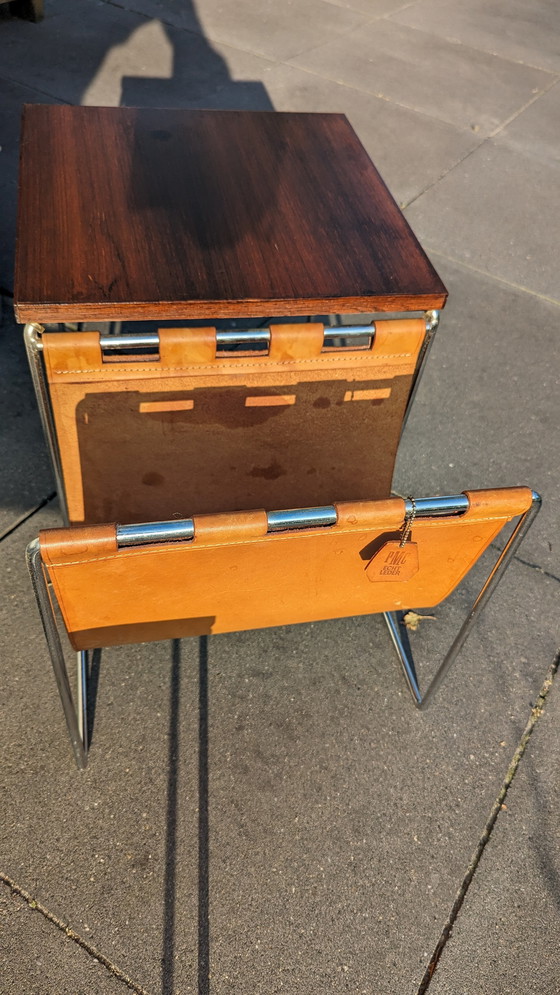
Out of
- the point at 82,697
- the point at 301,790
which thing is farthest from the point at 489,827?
the point at 82,697

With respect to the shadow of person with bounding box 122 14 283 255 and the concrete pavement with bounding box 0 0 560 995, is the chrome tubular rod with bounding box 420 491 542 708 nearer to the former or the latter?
the concrete pavement with bounding box 0 0 560 995

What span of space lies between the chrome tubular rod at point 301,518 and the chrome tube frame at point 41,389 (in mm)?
741

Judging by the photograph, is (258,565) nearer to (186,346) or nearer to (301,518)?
(301,518)

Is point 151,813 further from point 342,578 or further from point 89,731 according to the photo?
point 342,578

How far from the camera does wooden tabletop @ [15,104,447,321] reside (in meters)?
1.64

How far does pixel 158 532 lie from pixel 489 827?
4.59 feet

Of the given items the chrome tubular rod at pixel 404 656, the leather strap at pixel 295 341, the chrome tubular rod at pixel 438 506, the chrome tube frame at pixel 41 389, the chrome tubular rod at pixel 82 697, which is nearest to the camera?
the chrome tubular rod at pixel 438 506

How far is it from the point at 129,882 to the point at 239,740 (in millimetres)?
471

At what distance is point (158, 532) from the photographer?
1.22m

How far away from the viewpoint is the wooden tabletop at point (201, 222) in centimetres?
164

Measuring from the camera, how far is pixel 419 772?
80.1 inches

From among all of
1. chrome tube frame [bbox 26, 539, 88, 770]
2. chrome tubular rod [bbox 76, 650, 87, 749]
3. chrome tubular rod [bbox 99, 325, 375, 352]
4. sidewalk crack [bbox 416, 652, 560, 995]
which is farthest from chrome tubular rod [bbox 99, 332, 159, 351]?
sidewalk crack [bbox 416, 652, 560, 995]

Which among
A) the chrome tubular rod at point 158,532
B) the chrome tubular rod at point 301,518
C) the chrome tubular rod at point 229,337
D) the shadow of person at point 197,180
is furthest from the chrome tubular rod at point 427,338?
the chrome tubular rod at point 158,532

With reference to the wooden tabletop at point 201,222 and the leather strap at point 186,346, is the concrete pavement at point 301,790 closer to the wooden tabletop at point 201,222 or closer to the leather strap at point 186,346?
the leather strap at point 186,346
